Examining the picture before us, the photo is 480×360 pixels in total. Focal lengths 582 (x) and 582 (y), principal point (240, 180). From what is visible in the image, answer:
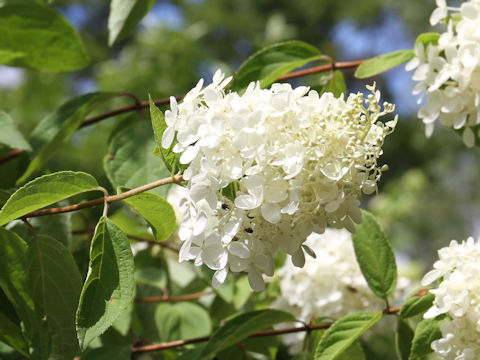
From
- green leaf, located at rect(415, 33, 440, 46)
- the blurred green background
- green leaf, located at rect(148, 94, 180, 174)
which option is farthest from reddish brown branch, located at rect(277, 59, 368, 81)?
the blurred green background

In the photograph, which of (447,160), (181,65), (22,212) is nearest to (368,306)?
(22,212)

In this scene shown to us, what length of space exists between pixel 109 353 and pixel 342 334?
329mm

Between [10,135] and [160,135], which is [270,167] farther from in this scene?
[10,135]

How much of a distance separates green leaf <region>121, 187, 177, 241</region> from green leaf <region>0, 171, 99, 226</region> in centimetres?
6

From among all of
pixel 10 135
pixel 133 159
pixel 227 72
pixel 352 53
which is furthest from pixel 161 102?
pixel 352 53

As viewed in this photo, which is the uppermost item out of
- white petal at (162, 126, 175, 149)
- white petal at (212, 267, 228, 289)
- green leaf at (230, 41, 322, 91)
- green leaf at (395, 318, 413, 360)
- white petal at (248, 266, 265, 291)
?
white petal at (162, 126, 175, 149)

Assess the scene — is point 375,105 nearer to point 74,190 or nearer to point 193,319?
point 74,190

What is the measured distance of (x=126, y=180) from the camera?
87 cm

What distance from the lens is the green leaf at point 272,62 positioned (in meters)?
0.88

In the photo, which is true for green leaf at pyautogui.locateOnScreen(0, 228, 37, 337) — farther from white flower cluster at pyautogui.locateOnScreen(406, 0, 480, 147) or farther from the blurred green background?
the blurred green background

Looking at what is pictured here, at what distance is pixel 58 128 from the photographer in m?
0.97

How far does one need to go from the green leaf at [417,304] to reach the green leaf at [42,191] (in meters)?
0.43

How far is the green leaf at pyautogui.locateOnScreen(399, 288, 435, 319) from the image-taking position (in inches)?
29.5

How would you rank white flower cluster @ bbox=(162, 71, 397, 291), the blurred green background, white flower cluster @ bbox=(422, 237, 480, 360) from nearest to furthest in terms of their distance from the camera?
white flower cluster @ bbox=(162, 71, 397, 291)
white flower cluster @ bbox=(422, 237, 480, 360)
the blurred green background
